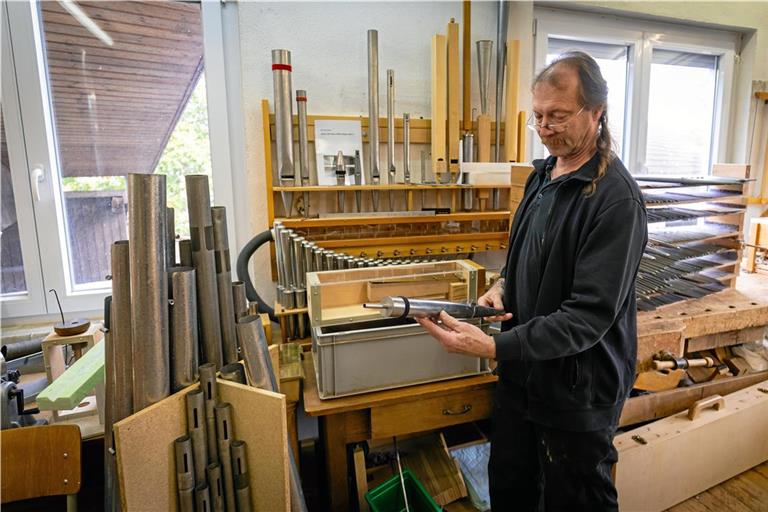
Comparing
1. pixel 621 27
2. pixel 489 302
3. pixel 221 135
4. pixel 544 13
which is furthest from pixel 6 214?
pixel 621 27

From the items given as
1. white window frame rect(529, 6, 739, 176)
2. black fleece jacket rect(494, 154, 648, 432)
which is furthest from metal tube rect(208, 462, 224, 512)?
white window frame rect(529, 6, 739, 176)

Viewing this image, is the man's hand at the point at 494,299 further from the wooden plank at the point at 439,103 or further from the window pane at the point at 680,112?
the window pane at the point at 680,112

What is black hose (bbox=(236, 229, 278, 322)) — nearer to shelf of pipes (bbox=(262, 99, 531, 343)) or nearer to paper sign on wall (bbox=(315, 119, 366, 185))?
shelf of pipes (bbox=(262, 99, 531, 343))

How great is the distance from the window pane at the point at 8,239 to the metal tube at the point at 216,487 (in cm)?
137

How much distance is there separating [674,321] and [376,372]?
1.12 metres

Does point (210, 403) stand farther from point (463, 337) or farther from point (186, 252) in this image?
point (463, 337)

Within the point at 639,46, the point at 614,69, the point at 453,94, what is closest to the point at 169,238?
the point at 453,94

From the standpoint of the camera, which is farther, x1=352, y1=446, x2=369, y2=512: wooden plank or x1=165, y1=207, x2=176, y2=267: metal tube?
x1=352, y1=446, x2=369, y2=512: wooden plank

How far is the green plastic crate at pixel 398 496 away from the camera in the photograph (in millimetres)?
1306

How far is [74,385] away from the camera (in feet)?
3.44

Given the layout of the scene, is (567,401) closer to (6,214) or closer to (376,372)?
(376,372)

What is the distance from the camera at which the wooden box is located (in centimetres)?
126

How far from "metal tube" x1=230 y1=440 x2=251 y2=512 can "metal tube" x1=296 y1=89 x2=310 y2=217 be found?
1.00 m

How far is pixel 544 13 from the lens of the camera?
2039mm
